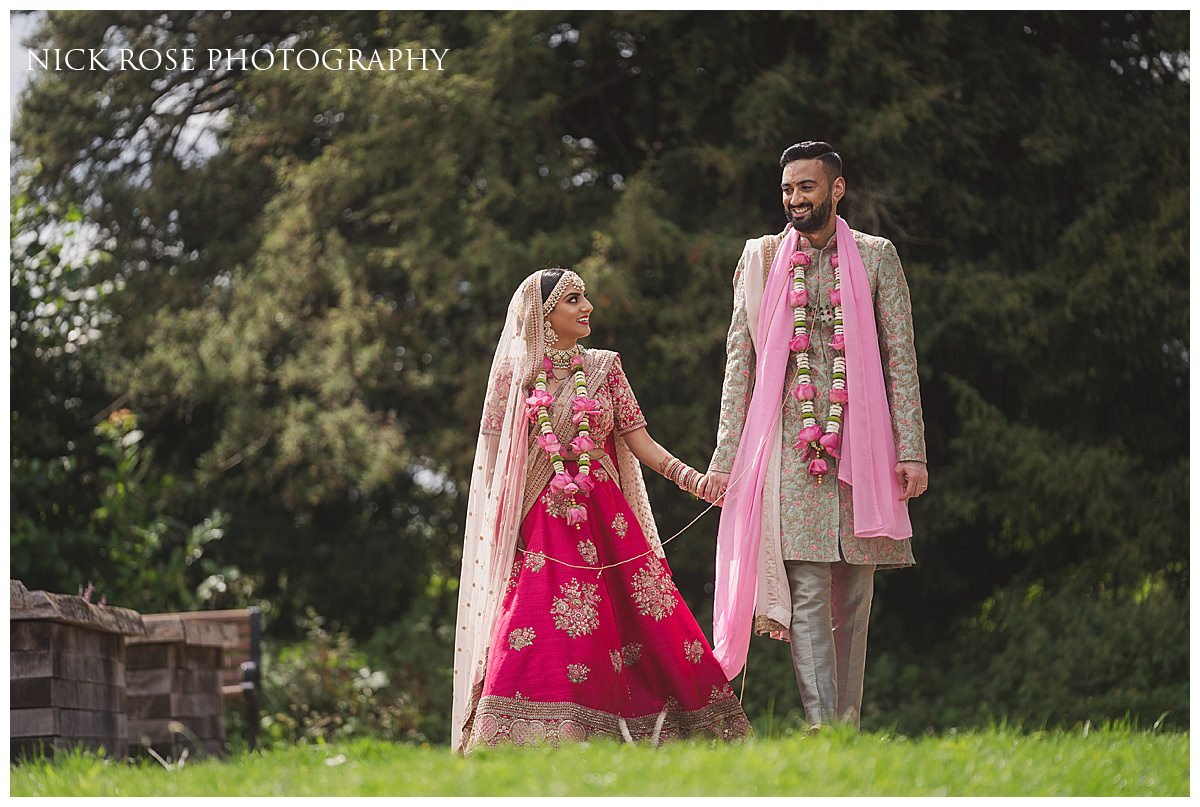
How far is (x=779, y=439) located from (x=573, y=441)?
0.82 metres

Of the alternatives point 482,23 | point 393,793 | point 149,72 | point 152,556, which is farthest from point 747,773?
point 149,72

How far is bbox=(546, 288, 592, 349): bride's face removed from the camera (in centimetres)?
561

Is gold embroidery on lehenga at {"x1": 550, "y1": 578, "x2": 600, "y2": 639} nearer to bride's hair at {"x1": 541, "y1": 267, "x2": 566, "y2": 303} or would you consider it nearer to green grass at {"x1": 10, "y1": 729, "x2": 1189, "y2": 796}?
green grass at {"x1": 10, "y1": 729, "x2": 1189, "y2": 796}

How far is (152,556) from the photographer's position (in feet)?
38.0

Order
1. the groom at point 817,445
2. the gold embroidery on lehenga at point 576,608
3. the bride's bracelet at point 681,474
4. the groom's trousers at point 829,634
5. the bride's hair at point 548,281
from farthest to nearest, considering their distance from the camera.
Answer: the bride's hair at point 548,281 < the bride's bracelet at point 681,474 < the gold embroidery on lehenga at point 576,608 < the groom at point 817,445 < the groom's trousers at point 829,634

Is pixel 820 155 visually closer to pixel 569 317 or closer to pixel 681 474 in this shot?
pixel 569 317

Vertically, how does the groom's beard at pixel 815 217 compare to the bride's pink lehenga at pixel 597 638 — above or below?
above

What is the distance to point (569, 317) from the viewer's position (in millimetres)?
5605

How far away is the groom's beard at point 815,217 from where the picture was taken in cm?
531

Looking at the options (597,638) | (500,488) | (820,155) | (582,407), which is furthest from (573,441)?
(820,155)

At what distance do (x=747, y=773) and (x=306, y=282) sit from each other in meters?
7.89

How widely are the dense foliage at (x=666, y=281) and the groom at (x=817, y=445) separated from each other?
456 centimetres

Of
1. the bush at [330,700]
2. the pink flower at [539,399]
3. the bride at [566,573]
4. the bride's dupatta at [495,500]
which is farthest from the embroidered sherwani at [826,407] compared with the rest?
the bush at [330,700]

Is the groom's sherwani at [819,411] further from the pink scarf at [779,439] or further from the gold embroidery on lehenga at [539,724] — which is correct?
the gold embroidery on lehenga at [539,724]
